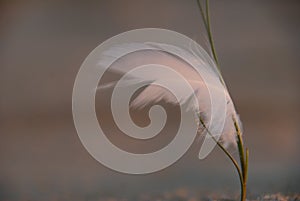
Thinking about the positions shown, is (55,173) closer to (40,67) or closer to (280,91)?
(40,67)

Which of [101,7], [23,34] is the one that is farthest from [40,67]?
[101,7]

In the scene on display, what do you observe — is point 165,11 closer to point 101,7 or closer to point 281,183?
point 101,7

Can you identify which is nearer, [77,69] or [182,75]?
[182,75]

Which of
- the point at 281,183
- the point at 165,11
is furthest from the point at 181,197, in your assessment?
the point at 165,11

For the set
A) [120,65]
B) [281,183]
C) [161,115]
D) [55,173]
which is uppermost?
[120,65]

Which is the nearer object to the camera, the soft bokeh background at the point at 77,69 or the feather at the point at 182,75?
the feather at the point at 182,75

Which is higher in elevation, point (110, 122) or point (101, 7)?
point (101, 7)

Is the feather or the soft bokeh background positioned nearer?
the feather
